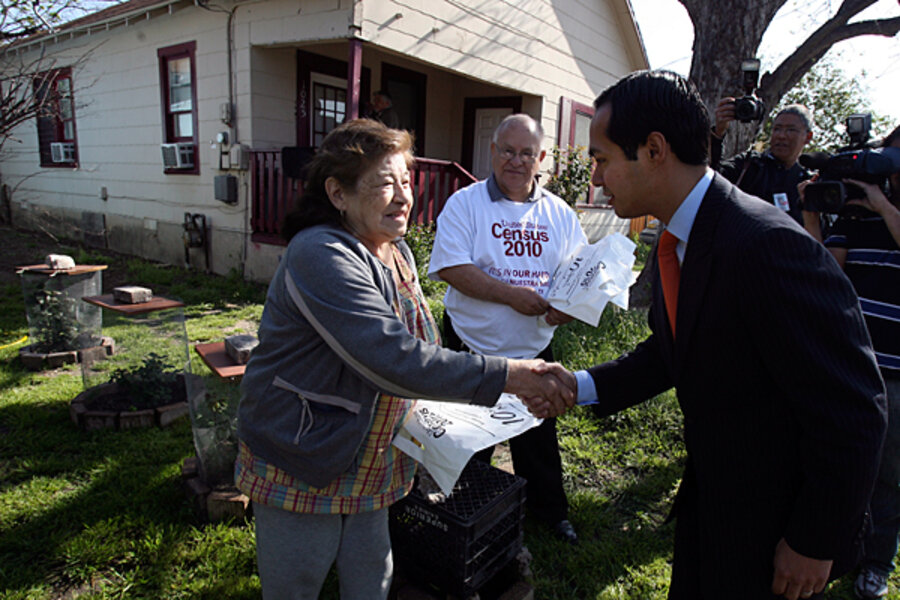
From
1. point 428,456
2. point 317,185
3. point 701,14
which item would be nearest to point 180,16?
point 701,14

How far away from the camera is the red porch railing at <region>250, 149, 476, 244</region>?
8.07m

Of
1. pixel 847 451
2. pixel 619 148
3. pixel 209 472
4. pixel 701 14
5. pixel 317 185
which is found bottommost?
pixel 209 472

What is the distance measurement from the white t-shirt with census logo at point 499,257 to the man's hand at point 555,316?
0.06 metres

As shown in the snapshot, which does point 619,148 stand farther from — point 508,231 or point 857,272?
point 857,272

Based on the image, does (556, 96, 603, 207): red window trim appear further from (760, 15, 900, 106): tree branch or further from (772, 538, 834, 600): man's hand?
(772, 538, 834, 600): man's hand

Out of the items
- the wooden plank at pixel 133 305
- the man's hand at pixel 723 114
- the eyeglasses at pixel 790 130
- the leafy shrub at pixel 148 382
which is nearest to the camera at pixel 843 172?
the man's hand at pixel 723 114

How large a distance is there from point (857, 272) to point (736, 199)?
169cm

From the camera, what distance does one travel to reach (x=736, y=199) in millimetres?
1458

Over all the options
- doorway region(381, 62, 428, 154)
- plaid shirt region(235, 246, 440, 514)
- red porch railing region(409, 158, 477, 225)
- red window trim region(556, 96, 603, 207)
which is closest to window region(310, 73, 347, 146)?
doorway region(381, 62, 428, 154)

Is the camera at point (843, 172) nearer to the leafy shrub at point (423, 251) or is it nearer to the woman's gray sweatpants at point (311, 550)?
the woman's gray sweatpants at point (311, 550)

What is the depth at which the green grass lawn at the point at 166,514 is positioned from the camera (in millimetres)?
2611

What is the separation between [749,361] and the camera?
1.38 m

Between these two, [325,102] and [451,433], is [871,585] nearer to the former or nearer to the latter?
[451,433]

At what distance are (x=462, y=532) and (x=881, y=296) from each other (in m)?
2.19
